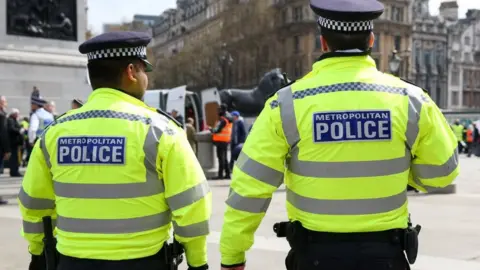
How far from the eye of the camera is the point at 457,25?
102812mm

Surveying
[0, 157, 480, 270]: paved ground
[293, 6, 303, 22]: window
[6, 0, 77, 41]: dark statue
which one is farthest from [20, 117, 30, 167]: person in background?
[293, 6, 303, 22]: window

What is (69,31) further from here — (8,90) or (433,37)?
(433,37)

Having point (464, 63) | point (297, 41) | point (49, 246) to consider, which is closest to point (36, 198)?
point (49, 246)

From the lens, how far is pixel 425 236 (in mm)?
8094

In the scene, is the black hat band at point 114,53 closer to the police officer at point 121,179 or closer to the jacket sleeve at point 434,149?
the police officer at point 121,179

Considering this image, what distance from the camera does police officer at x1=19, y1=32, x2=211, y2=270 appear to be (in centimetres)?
300

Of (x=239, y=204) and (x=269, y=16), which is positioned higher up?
(x=269, y=16)

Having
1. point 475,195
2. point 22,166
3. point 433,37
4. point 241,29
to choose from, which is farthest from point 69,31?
point 433,37

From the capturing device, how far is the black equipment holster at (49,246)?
10.6 ft

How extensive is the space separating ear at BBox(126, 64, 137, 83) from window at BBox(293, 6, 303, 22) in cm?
7536

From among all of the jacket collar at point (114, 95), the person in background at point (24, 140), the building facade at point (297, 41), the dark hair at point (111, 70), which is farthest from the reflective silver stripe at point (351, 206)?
the building facade at point (297, 41)

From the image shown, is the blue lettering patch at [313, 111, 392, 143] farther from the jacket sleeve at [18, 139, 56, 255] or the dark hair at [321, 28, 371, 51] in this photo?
the jacket sleeve at [18, 139, 56, 255]

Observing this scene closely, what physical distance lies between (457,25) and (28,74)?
90818 millimetres

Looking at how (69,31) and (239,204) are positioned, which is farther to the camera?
(69,31)
